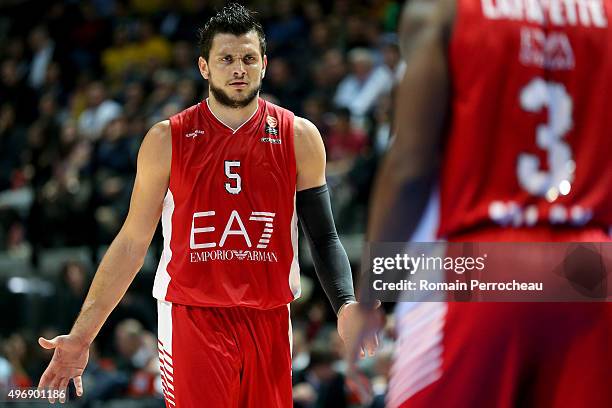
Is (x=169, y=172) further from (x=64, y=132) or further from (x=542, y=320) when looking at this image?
(x=64, y=132)

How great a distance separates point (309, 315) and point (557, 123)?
7728mm

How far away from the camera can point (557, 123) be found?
3252mm

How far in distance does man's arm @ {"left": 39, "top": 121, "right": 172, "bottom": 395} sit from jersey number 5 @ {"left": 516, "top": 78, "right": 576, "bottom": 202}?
278 centimetres

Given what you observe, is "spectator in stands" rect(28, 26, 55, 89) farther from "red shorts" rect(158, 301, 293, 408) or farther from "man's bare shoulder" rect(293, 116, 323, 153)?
"red shorts" rect(158, 301, 293, 408)

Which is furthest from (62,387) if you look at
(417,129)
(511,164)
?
(511,164)

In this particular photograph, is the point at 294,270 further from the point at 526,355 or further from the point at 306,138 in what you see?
the point at 526,355

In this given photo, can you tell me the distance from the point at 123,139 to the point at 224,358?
9017 mm

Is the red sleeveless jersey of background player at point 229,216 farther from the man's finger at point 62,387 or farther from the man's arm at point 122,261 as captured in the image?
the man's finger at point 62,387

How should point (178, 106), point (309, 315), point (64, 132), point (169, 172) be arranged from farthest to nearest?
point (64, 132) → point (178, 106) → point (309, 315) → point (169, 172)

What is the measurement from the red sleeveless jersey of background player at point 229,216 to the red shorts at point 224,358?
0.08m

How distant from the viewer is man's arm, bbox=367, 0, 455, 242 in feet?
10.6

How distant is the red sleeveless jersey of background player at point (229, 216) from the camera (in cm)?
555

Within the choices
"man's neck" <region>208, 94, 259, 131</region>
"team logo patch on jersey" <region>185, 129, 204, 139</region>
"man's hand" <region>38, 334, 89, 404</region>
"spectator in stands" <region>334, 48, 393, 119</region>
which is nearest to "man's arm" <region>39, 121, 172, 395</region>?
"man's hand" <region>38, 334, 89, 404</region>

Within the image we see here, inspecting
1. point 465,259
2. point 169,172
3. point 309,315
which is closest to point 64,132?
point 309,315
